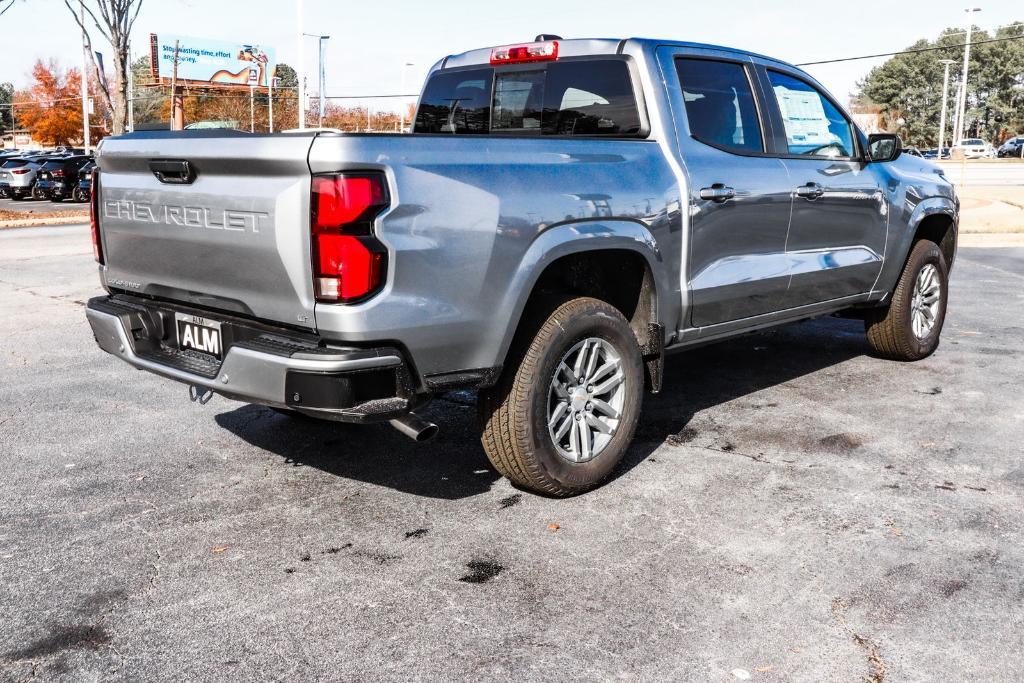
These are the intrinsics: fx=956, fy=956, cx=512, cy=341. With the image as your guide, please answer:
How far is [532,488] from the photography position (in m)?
3.96

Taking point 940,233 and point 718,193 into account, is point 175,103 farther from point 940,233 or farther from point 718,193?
point 718,193

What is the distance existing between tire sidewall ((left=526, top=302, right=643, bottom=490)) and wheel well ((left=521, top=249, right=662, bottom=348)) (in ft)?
0.63

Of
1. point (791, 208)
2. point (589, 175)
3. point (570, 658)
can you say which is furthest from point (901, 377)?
point (570, 658)

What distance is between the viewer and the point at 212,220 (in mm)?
3484

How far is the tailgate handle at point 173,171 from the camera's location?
354 centimetres

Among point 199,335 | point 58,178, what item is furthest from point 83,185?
point 199,335

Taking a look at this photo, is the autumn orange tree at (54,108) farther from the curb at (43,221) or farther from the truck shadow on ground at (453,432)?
the truck shadow on ground at (453,432)

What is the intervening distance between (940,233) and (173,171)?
18.0ft

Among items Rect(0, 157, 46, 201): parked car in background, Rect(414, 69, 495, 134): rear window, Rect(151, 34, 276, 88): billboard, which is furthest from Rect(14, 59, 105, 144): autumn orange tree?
Rect(414, 69, 495, 134): rear window

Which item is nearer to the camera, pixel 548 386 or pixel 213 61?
pixel 548 386

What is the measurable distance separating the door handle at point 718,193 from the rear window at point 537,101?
424mm

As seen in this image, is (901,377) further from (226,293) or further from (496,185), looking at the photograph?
(226,293)

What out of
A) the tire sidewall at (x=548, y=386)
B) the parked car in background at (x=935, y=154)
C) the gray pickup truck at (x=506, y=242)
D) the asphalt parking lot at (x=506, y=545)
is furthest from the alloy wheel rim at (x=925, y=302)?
the parked car in background at (x=935, y=154)

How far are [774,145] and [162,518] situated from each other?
3.55 metres
